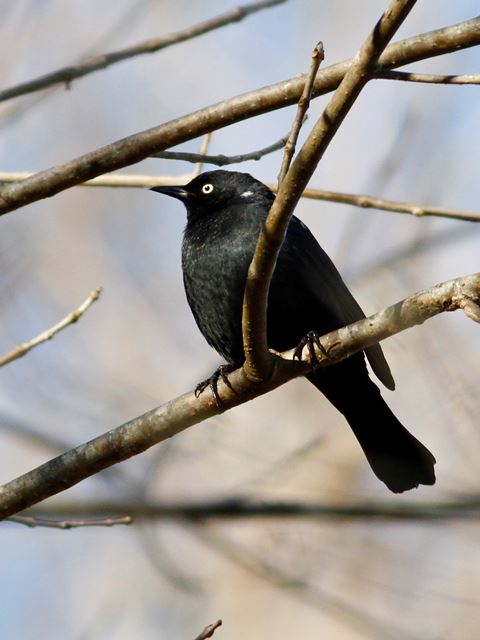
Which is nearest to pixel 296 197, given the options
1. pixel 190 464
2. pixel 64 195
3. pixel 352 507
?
pixel 352 507

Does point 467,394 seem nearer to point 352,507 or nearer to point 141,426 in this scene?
point 352,507

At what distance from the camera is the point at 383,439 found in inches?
207

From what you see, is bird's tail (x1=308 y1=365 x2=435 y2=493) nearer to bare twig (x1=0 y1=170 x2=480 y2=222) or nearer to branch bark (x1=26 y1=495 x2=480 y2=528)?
branch bark (x1=26 y1=495 x2=480 y2=528)

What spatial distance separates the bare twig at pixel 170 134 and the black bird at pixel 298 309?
1419 millimetres

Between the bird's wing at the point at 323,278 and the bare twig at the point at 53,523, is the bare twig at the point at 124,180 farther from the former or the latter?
the bare twig at the point at 53,523

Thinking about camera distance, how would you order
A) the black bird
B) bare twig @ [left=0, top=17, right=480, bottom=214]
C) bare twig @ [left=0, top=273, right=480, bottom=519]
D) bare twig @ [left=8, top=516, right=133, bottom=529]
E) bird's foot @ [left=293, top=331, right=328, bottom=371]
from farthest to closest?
1. the black bird
2. bird's foot @ [left=293, top=331, right=328, bottom=371]
3. bare twig @ [left=8, top=516, right=133, bottom=529]
4. bare twig @ [left=0, top=17, right=480, bottom=214]
5. bare twig @ [left=0, top=273, right=480, bottom=519]

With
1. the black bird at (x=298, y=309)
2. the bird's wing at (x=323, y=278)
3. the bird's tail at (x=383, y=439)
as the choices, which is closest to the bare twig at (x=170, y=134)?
the black bird at (x=298, y=309)

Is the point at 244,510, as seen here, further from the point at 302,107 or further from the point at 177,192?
the point at 302,107

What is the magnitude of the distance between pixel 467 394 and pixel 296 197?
221 cm

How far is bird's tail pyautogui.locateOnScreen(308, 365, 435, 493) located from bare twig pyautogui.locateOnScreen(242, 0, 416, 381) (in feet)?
5.55

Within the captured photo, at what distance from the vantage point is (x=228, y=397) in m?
3.97

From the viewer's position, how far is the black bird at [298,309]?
4980mm

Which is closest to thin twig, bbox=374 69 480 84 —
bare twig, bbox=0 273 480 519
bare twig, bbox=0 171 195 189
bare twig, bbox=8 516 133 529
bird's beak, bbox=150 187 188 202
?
bare twig, bbox=0 273 480 519

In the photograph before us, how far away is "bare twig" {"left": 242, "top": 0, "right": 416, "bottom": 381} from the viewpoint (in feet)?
9.34
